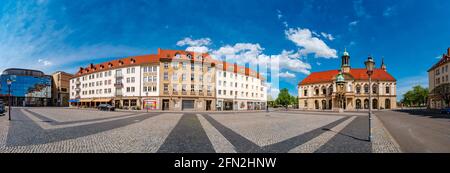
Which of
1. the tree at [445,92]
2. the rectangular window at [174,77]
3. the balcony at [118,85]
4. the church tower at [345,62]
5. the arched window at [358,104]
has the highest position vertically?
the church tower at [345,62]

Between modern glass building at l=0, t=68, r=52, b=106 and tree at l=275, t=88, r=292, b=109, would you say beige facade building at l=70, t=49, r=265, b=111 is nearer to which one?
tree at l=275, t=88, r=292, b=109

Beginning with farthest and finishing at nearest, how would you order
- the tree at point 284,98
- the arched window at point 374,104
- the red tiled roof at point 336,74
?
1. the tree at point 284,98
2. the red tiled roof at point 336,74
3. the arched window at point 374,104

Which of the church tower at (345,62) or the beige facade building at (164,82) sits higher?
the church tower at (345,62)


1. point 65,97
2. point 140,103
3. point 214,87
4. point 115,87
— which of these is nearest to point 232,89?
point 214,87

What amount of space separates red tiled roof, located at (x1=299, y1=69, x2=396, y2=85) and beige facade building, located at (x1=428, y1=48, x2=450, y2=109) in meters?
10.5

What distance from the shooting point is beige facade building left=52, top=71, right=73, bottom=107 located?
8700 cm

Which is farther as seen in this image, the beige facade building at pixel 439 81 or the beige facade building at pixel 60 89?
the beige facade building at pixel 60 89

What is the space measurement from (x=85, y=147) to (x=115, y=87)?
51.1 metres

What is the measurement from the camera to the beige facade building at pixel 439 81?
4816 centimetres

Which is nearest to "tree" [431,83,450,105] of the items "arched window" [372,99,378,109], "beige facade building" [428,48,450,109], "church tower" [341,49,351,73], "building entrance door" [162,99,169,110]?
"beige facade building" [428,48,450,109]

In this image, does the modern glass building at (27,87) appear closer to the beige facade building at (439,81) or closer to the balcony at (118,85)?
the balcony at (118,85)

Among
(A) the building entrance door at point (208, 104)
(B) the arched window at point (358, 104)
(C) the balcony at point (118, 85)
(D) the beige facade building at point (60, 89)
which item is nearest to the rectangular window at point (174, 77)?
(A) the building entrance door at point (208, 104)

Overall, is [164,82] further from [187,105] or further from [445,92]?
[445,92]

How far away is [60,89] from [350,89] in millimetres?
114915
